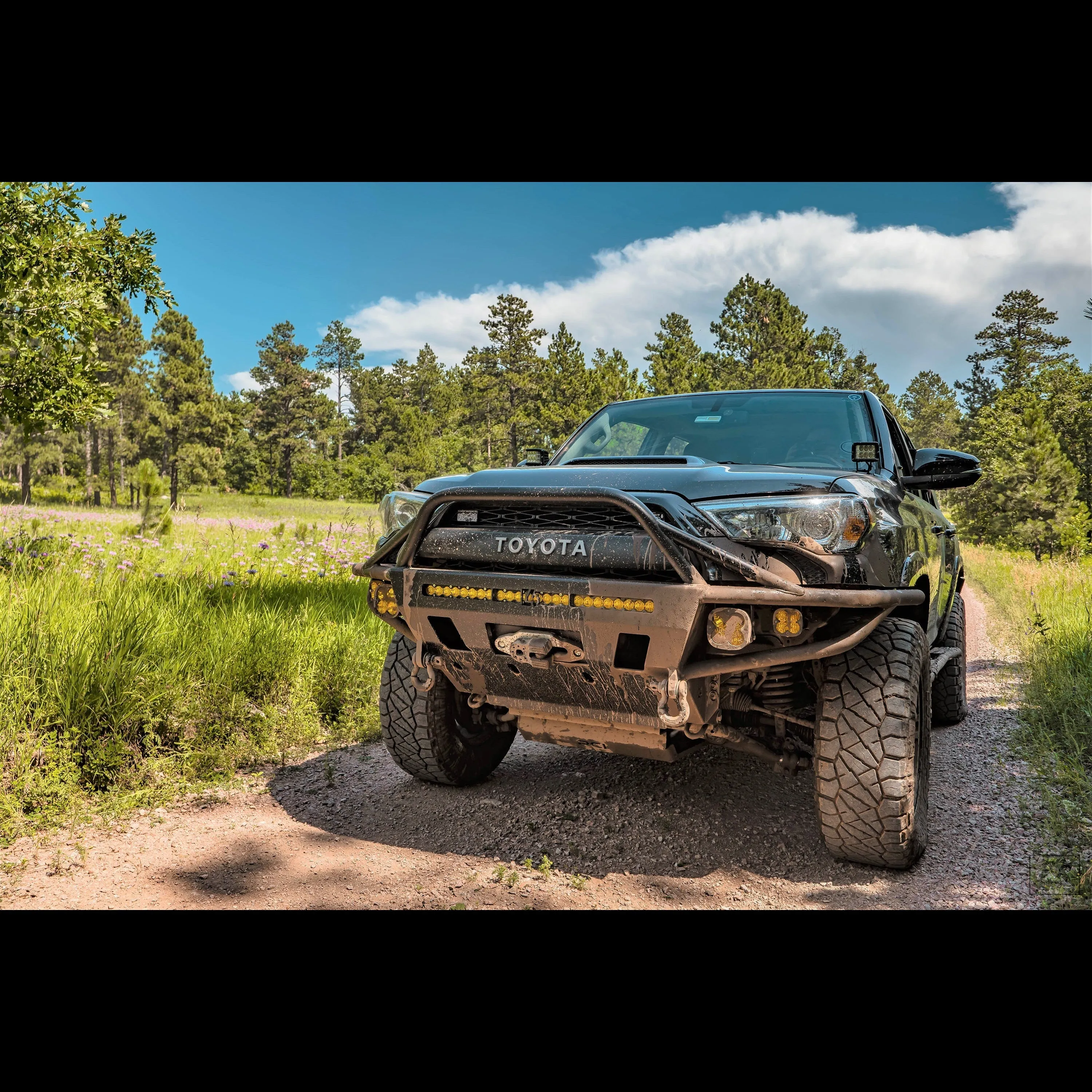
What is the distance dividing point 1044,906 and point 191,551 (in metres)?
8.12

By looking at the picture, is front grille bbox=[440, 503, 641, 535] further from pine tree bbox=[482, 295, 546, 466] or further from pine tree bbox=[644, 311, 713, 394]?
pine tree bbox=[482, 295, 546, 466]

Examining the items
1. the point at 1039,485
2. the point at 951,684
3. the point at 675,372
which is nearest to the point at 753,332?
the point at 675,372

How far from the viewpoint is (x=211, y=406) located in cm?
3953

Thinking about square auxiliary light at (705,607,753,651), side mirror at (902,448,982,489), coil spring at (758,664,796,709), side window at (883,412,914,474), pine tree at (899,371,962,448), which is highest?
pine tree at (899,371,962,448)

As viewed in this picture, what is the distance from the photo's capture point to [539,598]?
2682mm

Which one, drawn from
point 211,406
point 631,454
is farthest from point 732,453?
point 211,406

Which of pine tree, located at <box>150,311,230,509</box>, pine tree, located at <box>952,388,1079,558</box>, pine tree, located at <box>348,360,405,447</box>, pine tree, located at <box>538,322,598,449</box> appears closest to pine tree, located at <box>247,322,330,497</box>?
pine tree, located at <box>348,360,405,447</box>

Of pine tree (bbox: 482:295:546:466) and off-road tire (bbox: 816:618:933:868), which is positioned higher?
pine tree (bbox: 482:295:546:466)

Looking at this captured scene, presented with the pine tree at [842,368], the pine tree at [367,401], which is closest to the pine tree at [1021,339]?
the pine tree at [842,368]

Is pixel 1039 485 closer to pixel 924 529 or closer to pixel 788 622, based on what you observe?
pixel 924 529

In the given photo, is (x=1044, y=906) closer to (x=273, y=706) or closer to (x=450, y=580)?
(x=450, y=580)

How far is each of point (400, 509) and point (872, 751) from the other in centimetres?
204

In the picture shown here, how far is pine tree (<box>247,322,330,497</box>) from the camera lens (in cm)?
5684

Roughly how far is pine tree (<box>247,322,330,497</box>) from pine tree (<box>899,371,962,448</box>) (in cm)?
5622
